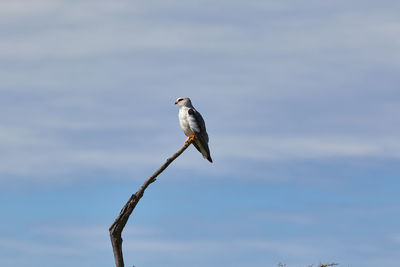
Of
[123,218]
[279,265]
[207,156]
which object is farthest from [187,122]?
[279,265]

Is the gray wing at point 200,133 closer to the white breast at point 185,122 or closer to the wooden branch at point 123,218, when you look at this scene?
the white breast at point 185,122

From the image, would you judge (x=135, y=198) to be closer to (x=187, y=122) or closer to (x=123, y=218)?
(x=123, y=218)

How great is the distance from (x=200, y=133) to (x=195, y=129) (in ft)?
0.77

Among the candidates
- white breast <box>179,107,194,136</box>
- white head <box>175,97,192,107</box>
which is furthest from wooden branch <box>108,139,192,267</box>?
white head <box>175,97,192,107</box>

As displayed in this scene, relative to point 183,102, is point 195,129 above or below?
below

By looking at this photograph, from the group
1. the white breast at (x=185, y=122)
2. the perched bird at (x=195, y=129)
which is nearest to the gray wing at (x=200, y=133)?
the perched bird at (x=195, y=129)

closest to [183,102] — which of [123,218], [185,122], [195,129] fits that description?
[185,122]

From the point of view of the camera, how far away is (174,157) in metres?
18.7

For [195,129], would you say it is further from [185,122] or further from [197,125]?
[185,122]

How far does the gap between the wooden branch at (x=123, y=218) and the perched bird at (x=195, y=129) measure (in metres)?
3.03

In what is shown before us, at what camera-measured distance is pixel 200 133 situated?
21609 mm

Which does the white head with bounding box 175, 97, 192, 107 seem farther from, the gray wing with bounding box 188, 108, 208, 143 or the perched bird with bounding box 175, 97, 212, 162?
the gray wing with bounding box 188, 108, 208, 143

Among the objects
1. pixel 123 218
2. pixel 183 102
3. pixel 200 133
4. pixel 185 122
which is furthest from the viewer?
pixel 183 102

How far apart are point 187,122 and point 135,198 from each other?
185 inches
